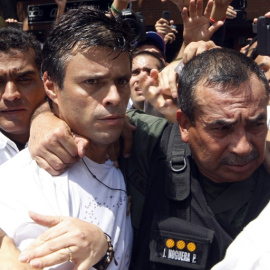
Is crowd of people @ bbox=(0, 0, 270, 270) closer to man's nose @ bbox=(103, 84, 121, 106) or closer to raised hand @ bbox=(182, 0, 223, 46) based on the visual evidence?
man's nose @ bbox=(103, 84, 121, 106)

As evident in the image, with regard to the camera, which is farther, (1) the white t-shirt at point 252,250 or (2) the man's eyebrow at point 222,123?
(2) the man's eyebrow at point 222,123

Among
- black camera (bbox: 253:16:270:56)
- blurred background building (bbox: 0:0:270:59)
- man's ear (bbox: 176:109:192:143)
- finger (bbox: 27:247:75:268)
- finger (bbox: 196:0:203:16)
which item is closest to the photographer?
finger (bbox: 27:247:75:268)

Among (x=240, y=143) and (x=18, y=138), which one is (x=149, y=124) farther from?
(x=18, y=138)

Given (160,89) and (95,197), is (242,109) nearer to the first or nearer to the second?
(160,89)

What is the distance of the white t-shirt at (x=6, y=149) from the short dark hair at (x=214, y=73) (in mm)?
1002

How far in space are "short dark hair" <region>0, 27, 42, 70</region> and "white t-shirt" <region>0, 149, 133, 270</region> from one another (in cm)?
86

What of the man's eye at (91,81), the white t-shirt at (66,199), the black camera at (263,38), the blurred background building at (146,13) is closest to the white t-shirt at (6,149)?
the white t-shirt at (66,199)

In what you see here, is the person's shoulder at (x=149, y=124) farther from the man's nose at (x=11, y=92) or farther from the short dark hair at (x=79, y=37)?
the man's nose at (x=11, y=92)

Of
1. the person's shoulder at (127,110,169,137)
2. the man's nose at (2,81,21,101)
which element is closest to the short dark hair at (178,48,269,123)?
the person's shoulder at (127,110,169,137)

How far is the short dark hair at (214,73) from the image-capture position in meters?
1.76

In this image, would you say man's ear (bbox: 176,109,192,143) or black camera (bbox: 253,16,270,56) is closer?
man's ear (bbox: 176,109,192,143)

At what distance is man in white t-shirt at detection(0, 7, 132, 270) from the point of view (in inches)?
66.0

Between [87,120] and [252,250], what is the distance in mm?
944

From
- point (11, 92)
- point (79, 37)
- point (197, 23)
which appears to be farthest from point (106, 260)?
point (197, 23)
